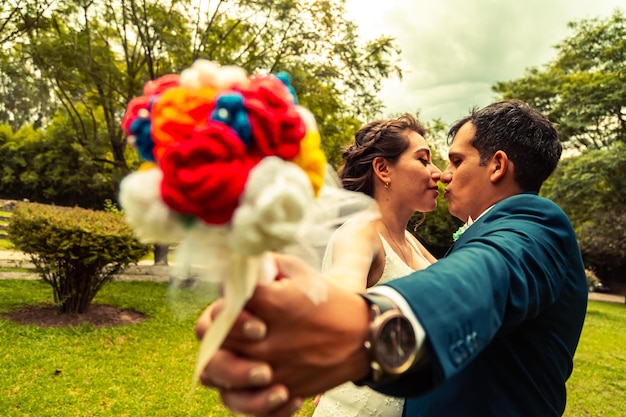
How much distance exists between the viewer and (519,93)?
19.9m

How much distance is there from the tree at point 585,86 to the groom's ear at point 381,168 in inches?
691

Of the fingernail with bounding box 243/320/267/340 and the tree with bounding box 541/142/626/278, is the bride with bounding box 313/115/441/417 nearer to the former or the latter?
the fingernail with bounding box 243/320/267/340

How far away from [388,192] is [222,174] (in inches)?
75.0

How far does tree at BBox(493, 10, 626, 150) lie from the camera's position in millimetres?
17250

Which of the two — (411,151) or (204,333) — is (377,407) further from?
(204,333)

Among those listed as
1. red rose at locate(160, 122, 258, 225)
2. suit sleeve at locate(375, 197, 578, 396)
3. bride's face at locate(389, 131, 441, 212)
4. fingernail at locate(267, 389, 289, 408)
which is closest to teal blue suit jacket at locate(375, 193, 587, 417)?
suit sleeve at locate(375, 197, 578, 396)

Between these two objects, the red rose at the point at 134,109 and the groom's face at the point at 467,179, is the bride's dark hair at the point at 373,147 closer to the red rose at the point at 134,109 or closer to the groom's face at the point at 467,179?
the groom's face at the point at 467,179

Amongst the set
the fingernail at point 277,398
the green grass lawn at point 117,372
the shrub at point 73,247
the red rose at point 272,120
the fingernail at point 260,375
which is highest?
the red rose at point 272,120

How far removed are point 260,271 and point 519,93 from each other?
2172 cm

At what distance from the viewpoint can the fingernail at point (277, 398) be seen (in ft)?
2.42

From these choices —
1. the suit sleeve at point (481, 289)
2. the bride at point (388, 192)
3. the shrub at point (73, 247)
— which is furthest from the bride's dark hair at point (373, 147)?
the shrub at point (73, 247)

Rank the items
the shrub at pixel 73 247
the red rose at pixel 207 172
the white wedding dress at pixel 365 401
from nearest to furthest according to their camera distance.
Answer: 1. the red rose at pixel 207 172
2. the white wedding dress at pixel 365 401
3. the shrub at pixel 73 247

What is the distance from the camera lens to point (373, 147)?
8.24 feet

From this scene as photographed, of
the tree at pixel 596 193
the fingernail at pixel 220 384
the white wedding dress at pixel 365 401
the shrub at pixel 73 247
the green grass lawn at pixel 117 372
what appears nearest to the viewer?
the fingernail at pixel 220 384
